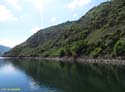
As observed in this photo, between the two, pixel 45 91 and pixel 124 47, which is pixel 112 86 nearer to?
pixel 45 91

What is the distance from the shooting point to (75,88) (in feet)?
300

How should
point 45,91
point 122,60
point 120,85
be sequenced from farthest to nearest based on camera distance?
point 122,60, point 120,85, point 45,91

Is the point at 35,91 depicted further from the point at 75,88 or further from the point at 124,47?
the point at 124,47

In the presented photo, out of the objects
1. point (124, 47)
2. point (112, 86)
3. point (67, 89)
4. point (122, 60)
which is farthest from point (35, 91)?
point (124, 47)

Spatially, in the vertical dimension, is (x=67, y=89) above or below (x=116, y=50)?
below

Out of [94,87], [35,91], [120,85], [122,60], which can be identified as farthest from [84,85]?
[122,60]

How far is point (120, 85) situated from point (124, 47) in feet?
360

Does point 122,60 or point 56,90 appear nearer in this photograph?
point 56,90

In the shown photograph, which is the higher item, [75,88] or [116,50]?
[116,50]

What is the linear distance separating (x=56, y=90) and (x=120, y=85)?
24332 millimetres

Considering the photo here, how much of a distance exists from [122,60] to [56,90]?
11038 cm

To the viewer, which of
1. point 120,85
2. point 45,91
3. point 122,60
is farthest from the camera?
point 122,60

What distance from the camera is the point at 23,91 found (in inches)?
3504

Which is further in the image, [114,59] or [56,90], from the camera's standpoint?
[114,59]
